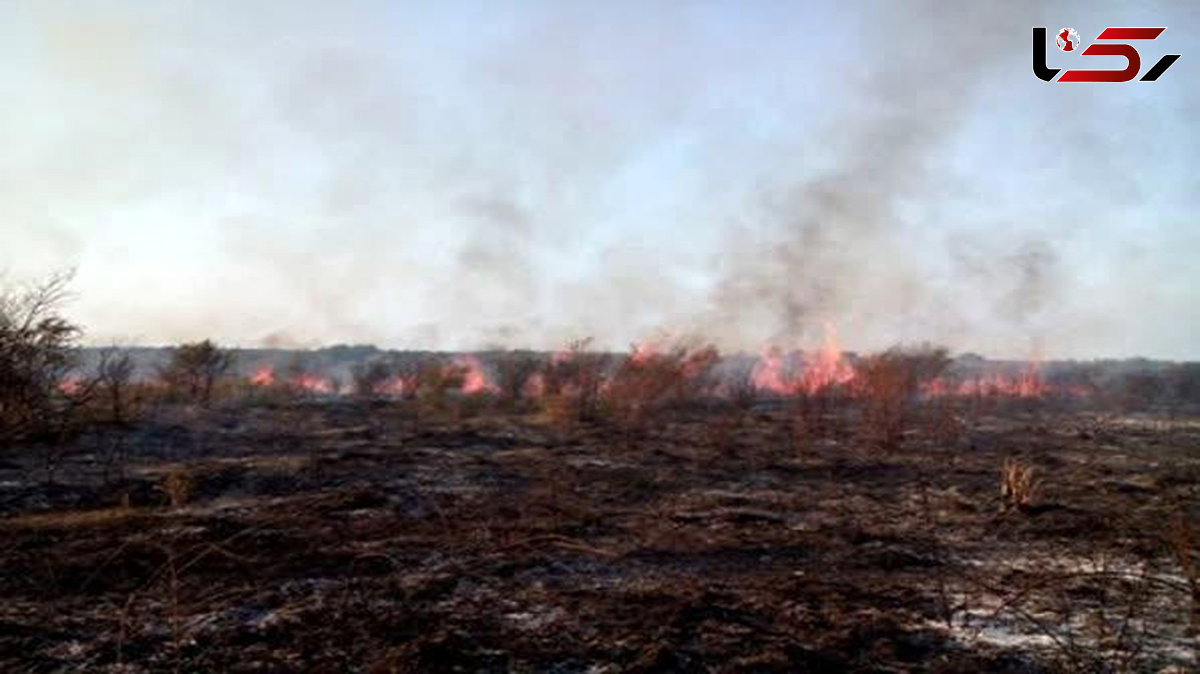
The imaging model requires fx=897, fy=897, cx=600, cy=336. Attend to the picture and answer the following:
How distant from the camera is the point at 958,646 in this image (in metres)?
5.76

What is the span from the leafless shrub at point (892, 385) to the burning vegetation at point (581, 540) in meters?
0.18

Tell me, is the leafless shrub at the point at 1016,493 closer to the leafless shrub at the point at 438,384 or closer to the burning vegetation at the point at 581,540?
the burning vegetation at the point at 581,540

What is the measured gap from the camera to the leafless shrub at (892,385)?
685 inches

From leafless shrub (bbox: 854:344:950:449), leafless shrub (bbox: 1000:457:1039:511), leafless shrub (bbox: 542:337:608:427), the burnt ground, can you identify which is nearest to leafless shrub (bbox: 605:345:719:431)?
leafless shrub (bbox: 542:337:608:427)

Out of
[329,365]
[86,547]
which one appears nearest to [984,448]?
[86,547]

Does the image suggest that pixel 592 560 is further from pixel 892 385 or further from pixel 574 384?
pixel 574 384

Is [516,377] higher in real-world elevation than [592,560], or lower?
higher

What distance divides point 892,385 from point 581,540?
1501 centimetres

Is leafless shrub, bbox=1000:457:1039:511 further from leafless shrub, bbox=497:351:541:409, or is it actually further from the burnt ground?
leafless shrub, bbox=497:351:541:409

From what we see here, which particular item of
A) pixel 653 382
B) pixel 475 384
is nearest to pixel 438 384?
pixel 475 384

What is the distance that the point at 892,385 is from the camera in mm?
21469

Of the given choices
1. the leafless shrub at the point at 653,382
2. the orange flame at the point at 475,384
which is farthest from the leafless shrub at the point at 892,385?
the orange flame at the point at 475,384

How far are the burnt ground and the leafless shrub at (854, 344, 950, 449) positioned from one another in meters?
1.36

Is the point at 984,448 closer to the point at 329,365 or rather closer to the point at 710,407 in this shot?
the point at 710,407
